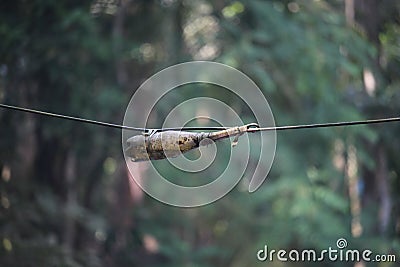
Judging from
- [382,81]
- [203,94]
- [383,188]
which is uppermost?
[382,81]

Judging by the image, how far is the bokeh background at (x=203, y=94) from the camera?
877 cm

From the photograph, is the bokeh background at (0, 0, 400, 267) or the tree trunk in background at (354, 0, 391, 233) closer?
the bokeh background at (0, 0, 400, 267)

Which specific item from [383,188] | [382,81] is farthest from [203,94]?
[383,188]

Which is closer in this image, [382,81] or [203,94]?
[382,81]

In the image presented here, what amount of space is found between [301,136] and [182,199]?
2.22 m

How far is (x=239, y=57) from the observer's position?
31.3 ft

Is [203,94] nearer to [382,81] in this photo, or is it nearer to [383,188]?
[382,81]

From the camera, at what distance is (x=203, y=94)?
413 inches

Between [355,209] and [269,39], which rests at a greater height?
[269,39]

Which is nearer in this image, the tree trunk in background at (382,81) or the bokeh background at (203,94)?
the bokeh background at (203,94)

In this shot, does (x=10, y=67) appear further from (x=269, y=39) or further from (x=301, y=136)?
(x=301, y=136)

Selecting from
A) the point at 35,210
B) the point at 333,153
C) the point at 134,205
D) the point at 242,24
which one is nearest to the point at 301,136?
the point at 333,153

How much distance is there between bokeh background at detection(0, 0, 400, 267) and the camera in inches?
345

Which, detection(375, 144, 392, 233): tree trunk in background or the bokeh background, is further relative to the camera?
detection(375, 144, 392, 233): tree trunk in background
